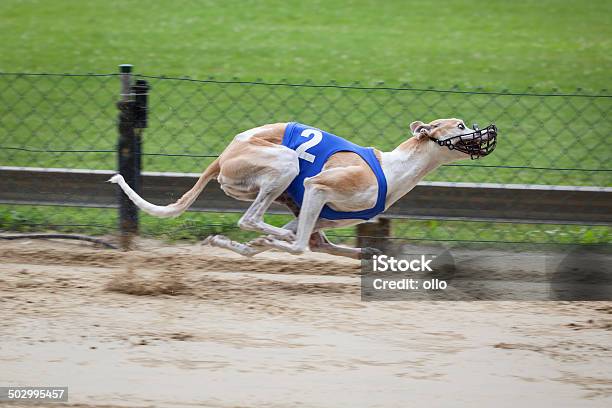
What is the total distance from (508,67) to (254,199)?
7.24 metres

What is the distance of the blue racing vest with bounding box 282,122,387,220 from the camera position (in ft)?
17.3

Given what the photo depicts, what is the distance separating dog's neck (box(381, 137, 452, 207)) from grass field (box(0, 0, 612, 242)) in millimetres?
1326

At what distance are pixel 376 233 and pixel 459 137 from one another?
1.36 meters

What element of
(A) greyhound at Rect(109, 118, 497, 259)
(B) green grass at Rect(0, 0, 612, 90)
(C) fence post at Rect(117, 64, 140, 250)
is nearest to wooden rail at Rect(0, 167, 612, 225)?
(C) fence post at Rect(117, 64, 140, 250)

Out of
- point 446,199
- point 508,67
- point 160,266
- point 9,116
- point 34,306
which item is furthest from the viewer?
point 508,67

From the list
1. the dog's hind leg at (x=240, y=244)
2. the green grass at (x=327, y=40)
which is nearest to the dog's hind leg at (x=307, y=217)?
the dog's hind leg at (x=240, y=244)

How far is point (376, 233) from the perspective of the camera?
20.9 feet

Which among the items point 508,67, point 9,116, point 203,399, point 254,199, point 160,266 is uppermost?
point 508,67

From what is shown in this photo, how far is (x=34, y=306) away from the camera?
204 inches

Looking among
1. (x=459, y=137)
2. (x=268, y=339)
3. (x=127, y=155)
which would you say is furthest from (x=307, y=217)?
(x=127, y=155)

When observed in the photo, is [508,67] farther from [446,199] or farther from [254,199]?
[254,199]

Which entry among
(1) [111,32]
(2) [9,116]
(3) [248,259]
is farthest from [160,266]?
(1) [111,32]

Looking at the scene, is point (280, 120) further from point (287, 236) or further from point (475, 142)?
point (475, 142)

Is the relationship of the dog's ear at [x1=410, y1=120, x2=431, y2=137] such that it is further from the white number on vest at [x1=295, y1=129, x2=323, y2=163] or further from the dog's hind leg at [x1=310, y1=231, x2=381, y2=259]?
the dog's hind leg at [x1=310, y1=231, x2=381, y2=259]
